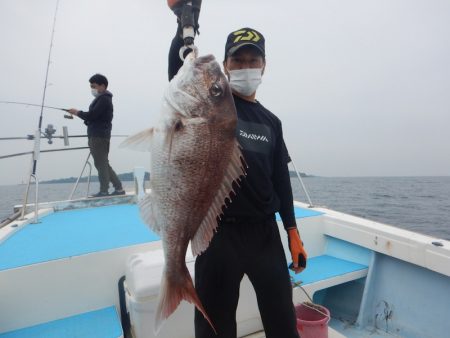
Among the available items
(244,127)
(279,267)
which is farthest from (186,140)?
(279,267)

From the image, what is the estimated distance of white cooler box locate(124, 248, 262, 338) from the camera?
247 centimetres

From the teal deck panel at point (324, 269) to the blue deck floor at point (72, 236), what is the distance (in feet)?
2.08

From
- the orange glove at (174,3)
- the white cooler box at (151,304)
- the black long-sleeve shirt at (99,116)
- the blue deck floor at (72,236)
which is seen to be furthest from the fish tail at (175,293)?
the black long-sleeve shirt at (99,116)

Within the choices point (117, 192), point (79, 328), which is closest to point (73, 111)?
point (117, 192)

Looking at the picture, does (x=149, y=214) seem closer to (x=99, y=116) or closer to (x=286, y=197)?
(x=286, y=197)

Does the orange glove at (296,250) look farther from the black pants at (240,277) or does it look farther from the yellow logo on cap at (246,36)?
the yellow logo on cap at (246,36)

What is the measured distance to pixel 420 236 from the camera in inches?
135

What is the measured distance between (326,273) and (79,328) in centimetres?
261

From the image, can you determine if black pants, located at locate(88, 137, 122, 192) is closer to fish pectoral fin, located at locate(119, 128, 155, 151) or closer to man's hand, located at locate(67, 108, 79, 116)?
man's hand, located at locate(67, 108, 79, 116)

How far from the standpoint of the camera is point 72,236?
11.5 ft

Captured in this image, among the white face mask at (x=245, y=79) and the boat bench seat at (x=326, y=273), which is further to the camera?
the boat bench seat at (x=326, y=273)

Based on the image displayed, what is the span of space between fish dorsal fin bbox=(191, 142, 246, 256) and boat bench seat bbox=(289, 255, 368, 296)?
2014 millimetres

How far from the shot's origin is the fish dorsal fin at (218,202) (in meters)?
1.64

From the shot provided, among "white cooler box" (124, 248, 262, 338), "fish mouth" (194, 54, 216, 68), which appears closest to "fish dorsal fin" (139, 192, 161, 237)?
"fish mouth" (194, 54, 216, 68)
